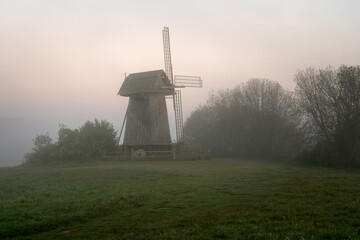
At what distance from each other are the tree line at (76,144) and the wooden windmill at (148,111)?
3.82 meters

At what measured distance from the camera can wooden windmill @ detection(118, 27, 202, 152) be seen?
51.4m

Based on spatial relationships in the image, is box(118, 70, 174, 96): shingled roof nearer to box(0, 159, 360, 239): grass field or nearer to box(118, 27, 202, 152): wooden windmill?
box(118, 27, 202, 152): wooden windmill

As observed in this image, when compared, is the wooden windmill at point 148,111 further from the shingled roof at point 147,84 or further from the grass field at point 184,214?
the grass field at point 184,214

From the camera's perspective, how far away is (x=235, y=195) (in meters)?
16.8

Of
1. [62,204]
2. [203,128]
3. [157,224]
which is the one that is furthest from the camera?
[203,128]

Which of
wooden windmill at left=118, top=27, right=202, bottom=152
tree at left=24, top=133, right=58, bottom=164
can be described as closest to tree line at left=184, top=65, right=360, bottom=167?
wooden windmill at left=118, top=27, right=202, bottom=152

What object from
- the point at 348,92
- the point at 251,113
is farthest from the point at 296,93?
the point at 251,113

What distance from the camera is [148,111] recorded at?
51750mm

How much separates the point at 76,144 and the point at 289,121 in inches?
1573

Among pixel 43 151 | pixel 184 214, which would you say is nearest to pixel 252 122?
pixel 43 151

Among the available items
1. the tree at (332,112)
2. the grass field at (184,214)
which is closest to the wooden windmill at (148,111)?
the tree at (332,112)

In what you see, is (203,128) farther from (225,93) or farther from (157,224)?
(157,224)

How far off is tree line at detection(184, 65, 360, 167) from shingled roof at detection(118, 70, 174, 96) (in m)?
19.8

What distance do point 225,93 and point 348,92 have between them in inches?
1547
